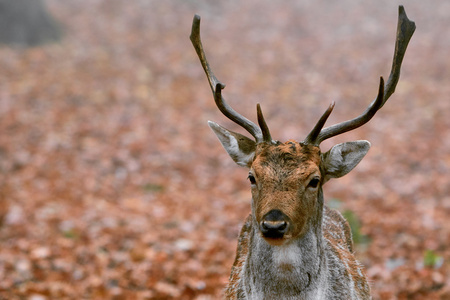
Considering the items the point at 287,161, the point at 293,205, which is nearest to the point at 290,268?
the point at 293,205

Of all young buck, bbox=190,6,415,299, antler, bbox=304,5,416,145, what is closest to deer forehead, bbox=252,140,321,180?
young buck, bbox=190,6,415,299

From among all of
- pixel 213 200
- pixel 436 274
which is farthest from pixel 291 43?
pixel 436 274

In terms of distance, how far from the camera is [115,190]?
909 cm

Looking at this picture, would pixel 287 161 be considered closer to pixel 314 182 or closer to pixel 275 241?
pixel 314 182

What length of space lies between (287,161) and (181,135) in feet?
27.2

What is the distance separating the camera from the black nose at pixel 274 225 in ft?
10.3

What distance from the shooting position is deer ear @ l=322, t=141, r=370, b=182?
370 cm

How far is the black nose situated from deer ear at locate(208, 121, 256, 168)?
2.60 feet

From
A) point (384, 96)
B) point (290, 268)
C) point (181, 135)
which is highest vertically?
point (181, 135)

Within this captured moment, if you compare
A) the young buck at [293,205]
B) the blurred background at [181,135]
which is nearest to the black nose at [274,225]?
the young buck at [293,205]

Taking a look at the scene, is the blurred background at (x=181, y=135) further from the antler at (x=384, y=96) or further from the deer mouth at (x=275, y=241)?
the deer mouth at (x=275, y=241)

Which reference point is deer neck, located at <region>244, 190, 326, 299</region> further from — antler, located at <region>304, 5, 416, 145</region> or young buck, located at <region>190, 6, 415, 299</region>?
antler, located at <region>304, 5, 416, 145</region>

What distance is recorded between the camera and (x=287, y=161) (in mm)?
3482

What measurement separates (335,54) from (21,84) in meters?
9.85
